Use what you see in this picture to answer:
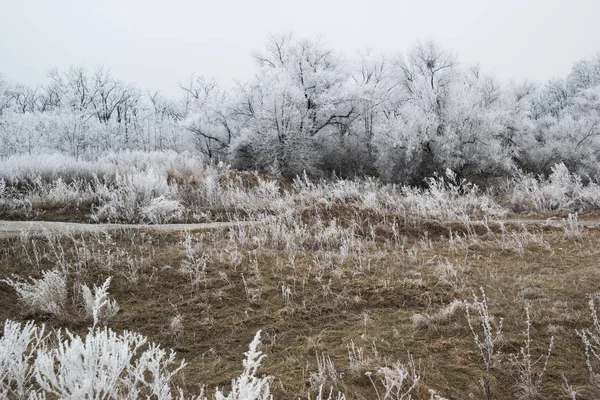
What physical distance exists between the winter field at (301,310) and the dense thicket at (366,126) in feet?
36.4

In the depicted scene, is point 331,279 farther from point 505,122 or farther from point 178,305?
point 505,122

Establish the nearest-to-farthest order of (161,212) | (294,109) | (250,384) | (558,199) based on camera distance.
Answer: (250,384) → (161,212) → (558,199) → (294,109)

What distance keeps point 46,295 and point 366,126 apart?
23792 millimetres

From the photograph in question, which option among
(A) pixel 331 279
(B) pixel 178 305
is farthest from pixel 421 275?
(B) pixel 178 305

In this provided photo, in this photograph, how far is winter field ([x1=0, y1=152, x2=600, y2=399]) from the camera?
9.63 feet

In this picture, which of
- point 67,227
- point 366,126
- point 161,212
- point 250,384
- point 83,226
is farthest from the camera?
point 366,126

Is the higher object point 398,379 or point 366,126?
point 366,126

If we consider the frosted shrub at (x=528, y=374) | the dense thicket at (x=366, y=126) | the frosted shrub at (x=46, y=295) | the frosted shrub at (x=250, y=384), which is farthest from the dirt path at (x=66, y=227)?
the dense thicket at (x=366, y=126)

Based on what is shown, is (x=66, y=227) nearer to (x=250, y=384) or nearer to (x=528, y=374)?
(x=250, y=384)

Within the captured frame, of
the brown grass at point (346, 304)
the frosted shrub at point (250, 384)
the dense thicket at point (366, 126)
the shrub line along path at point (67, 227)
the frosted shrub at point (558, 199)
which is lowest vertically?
the brown grass at point (346, 304)

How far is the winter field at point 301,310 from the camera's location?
294 cm

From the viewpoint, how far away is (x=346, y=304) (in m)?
4.73

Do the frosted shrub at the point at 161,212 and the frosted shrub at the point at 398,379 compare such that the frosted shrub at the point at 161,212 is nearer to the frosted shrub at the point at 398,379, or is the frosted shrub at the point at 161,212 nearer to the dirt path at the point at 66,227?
the dirt path at the point at 66,227

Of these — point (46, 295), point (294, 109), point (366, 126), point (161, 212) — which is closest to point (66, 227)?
point (161, 212)
